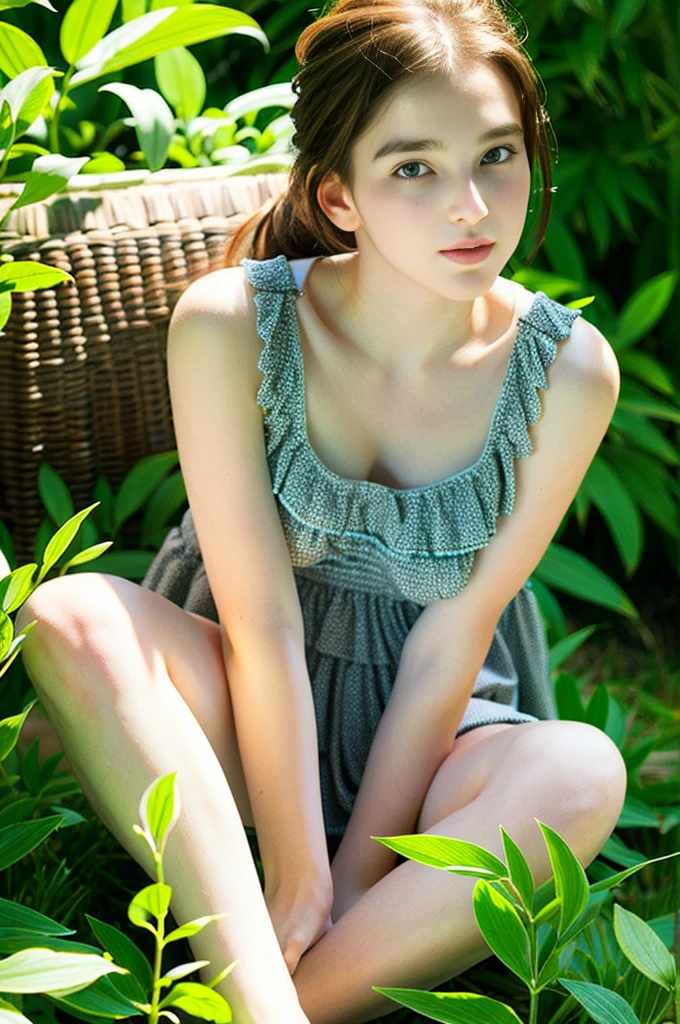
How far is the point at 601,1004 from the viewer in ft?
2.78

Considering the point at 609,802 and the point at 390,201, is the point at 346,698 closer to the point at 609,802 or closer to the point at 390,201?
the point at 609,802

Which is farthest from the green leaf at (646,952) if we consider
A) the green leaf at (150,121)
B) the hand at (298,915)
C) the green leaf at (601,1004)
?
the green leaf at (150,121)

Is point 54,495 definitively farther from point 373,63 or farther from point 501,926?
point 501,926

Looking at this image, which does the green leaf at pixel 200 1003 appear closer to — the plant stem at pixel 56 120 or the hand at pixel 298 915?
the hand at pixel 298 915

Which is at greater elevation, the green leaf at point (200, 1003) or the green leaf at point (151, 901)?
the green leaf at point (151, 901)

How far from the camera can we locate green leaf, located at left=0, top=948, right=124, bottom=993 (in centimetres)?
71

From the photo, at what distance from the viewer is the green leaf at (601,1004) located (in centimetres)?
84

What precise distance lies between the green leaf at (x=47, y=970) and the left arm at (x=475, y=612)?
46cm

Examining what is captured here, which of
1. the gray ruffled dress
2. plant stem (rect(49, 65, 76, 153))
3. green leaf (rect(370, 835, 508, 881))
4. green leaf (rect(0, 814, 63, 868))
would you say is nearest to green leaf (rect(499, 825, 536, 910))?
green leaf (rect(370, 835, 508, 881))

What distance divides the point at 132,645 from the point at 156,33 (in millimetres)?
596

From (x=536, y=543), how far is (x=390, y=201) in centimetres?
33

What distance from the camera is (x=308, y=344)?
3.94 feet

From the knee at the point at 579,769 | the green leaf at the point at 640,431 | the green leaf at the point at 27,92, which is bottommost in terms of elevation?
the green leaf at the point at 640,431

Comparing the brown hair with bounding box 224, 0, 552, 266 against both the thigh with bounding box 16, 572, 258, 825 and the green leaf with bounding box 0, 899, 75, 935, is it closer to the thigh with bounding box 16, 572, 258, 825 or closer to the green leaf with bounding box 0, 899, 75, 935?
the thigh with bounding box 16, 572, 258, 825
